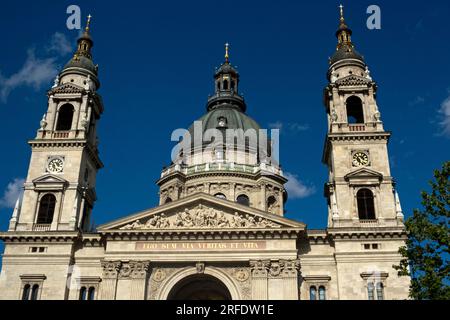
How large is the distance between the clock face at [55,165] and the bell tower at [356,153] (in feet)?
75.4

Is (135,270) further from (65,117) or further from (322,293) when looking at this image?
(65,117)

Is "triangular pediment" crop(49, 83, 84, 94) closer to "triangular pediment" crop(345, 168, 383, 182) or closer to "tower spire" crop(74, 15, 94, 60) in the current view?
"tower spire" crop(74, 15, 94, 60)

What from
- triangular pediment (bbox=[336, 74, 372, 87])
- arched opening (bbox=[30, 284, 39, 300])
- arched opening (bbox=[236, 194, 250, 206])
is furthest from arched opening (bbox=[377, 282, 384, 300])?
arched opening (bbox=[30, 284, 39, 300])

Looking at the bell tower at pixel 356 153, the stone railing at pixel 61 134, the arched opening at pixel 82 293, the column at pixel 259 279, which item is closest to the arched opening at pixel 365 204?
the bell tower at pixel 356 153

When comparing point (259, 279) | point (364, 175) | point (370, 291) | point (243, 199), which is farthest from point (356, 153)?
point (243, 199)

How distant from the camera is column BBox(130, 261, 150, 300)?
39.1 m

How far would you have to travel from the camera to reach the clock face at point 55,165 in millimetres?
45594

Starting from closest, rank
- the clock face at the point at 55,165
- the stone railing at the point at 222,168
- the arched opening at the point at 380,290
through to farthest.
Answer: the arched opening at the point at 380,290
the clock face at the point at 55,165
the stone railing at the point at 222,168

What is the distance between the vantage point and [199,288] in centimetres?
4300

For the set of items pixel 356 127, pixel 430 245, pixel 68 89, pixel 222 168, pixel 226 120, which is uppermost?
pixel 226 120

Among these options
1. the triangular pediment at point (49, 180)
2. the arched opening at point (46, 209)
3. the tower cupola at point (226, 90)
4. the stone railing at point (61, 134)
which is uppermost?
the tower cupola at point (226, 90)

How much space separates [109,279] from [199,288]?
24.7 ft

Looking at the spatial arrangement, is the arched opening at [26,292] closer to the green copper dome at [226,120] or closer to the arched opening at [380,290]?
the arched opening at [380,290]

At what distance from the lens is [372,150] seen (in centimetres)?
4459
